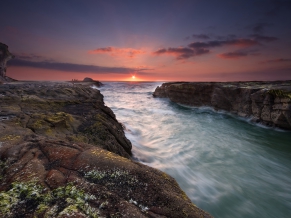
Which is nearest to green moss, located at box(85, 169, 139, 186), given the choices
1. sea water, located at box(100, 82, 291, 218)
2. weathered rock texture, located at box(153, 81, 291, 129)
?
sea water, located at box(100, 82, 291, 218)

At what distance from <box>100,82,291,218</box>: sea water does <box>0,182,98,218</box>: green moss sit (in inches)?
192

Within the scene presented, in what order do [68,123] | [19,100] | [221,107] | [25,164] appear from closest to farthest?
1. [25,164]
2. [68,123]
3. [19,100]
4. [221,107]

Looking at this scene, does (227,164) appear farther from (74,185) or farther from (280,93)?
(280,93)

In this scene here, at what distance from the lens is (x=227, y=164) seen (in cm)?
791

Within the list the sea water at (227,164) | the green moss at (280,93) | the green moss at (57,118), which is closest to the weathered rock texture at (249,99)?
the green moss at (280,93)

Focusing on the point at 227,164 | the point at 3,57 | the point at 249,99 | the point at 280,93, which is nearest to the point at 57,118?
the point at 227,164

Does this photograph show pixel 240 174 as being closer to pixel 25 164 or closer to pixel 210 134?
pixel 210 134

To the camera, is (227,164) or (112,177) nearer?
(112,177)

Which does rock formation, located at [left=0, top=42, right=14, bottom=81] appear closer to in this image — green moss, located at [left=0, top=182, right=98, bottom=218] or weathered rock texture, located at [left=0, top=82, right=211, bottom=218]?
weathered rock texture, located at [left=0, top=82, right=211, bottom=218]

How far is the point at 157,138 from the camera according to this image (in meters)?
11.3

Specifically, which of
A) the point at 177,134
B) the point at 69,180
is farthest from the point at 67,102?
the point at 177,134

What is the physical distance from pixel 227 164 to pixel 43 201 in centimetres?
832

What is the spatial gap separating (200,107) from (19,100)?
2162 centimetres

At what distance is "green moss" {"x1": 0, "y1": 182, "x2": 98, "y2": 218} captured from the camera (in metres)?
1.75
